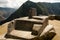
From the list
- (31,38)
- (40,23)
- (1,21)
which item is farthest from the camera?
(1,21)

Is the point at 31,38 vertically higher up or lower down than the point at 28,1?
lower down

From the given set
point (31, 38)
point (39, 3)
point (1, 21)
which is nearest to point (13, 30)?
point (31, 38)

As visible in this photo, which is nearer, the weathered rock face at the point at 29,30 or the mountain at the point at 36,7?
the weathered rock face at the point at 29,30

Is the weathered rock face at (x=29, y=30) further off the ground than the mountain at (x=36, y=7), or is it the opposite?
the mountain at (x=36, y=7)

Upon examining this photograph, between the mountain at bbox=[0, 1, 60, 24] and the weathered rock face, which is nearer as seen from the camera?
the weathered rock face

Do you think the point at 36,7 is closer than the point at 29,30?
No

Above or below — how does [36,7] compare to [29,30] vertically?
above

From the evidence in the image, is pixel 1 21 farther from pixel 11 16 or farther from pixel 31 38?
pixel 31 38

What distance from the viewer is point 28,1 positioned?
68.2ft

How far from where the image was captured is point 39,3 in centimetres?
2014

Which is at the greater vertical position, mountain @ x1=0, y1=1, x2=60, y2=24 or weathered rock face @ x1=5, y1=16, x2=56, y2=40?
mountain @ x1=0, y1=1, x2=60, y2=24

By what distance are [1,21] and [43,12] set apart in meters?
5.37

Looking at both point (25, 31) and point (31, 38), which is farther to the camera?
point (25, 31)

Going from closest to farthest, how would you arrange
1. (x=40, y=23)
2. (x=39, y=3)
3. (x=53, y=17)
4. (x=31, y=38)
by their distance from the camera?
1. (x=31, y=38)
2. (x=40, y=23)
3. (x=53, y=17)
4. (x=39, y=3)
